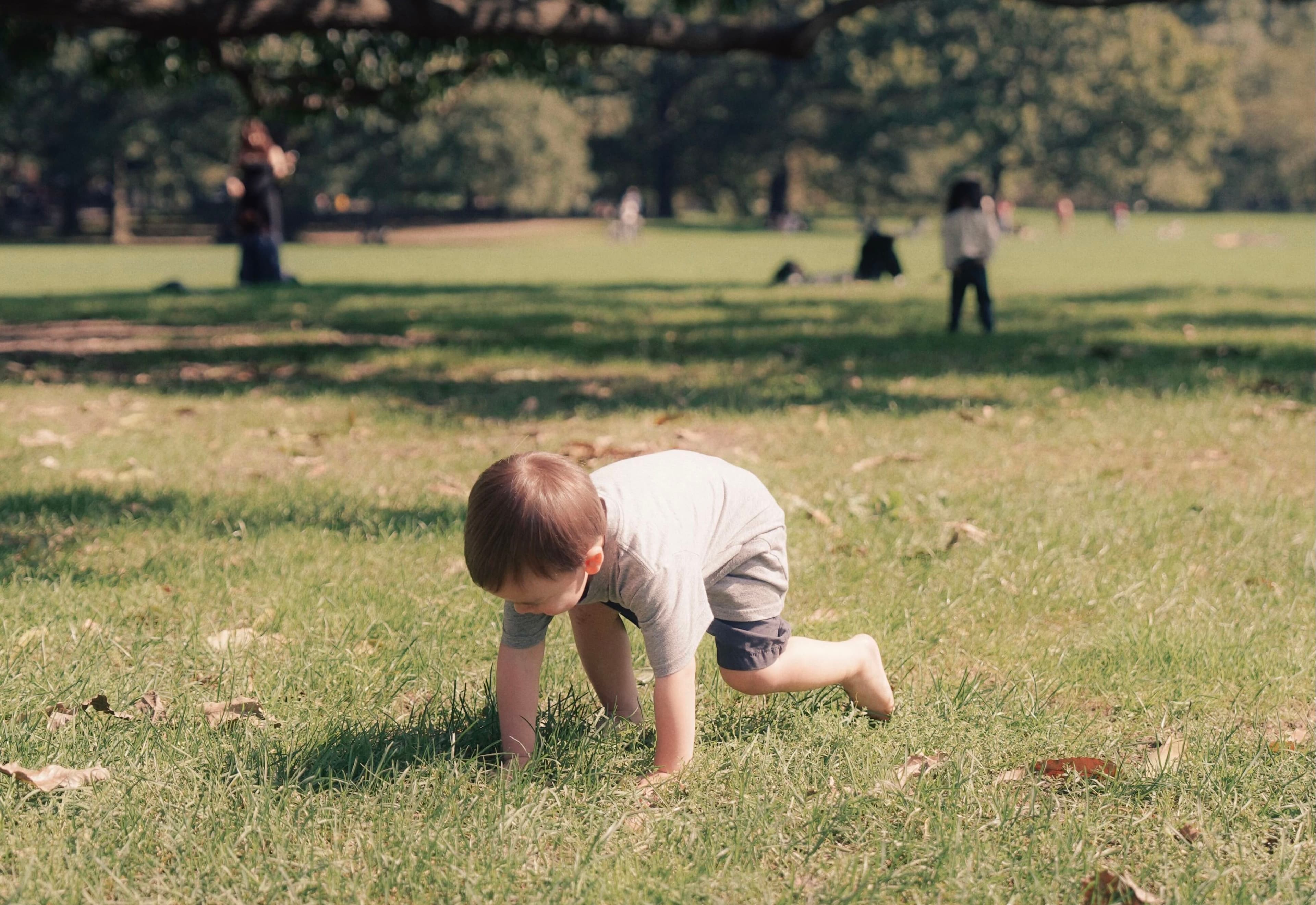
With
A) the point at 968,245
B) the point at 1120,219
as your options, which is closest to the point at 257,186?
the point at 968,245

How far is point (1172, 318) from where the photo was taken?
12.5m

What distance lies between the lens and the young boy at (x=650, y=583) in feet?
7.82

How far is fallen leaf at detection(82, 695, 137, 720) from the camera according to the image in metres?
2.88

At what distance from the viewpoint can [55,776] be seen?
2555 mm

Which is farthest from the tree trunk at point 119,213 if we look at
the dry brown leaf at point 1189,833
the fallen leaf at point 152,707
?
the dry brown leaf at point 1189,833

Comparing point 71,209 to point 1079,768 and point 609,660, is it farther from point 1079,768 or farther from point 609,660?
point 1079,768

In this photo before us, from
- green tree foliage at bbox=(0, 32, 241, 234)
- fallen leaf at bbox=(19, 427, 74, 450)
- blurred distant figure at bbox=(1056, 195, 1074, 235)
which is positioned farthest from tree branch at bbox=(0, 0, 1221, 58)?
blurred distant figure at bbox=(1056, 195, 1074, 235)

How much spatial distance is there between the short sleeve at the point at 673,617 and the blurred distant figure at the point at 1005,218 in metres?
44.6

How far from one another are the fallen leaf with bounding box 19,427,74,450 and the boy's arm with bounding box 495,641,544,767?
410 cm

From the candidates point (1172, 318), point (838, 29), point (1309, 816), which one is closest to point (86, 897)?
point (1309, 816)

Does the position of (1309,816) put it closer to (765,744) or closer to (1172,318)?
(765,744)

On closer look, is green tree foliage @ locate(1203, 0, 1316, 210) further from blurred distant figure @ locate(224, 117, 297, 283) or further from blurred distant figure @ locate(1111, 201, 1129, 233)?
blurred distant figure @ locate(224, 117, 297, 283)

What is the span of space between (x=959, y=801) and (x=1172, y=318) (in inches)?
439

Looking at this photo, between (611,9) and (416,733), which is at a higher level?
(611,9)
